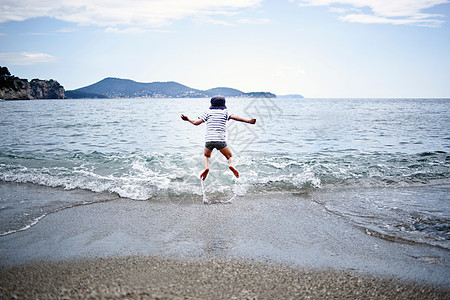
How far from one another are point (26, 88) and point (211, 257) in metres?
151

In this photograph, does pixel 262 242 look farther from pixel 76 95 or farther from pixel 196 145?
pixel 76 95

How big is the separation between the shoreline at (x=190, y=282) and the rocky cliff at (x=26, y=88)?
132609 millimetres

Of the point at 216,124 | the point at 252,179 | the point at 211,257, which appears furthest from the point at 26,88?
the point at 211,257

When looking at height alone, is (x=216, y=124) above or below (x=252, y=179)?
above

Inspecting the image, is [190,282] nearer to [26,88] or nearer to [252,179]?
[252,179]

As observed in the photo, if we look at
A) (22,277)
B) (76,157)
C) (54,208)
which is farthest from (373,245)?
(76,157)

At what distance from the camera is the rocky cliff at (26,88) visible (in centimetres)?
10969

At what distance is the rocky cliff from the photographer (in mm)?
109694

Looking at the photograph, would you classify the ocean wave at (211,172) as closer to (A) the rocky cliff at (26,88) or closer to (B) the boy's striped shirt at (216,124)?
(B) the boy's striped shirt at (216,124)

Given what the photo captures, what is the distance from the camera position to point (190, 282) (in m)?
3.43

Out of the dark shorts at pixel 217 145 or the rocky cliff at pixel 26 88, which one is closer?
the dark shorts at pixel 217 145

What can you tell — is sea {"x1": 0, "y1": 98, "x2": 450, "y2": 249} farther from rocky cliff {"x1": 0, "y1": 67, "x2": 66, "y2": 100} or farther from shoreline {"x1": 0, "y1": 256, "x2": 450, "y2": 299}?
rocky cliff {"x1": 0, "y1": 67, "x2": 66, "y2": 100}

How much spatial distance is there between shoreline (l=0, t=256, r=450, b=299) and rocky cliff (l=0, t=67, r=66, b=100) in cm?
13261

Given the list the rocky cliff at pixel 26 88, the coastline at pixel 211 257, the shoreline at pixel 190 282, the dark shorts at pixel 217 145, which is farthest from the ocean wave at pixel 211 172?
the rocky cliff at pixel 26 88
